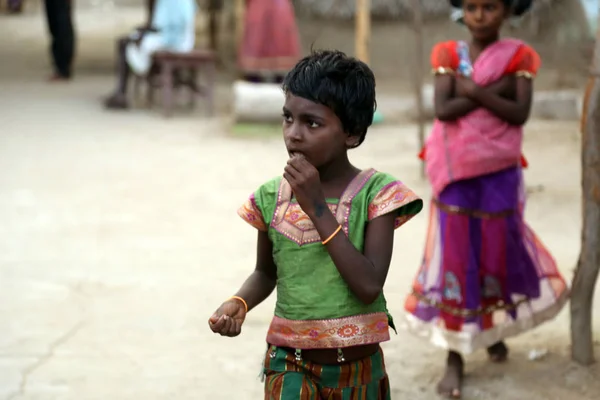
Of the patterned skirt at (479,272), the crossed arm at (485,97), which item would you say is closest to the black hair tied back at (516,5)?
the crossed arm at (485,97)

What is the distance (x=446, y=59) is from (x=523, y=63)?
27 cm

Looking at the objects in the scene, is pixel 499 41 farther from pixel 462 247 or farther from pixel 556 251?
pixel 556 251

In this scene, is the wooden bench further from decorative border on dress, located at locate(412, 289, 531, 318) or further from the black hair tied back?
decorative border on dress, located at locate(412, 289, 531, 318)

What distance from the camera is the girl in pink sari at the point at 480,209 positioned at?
347cm

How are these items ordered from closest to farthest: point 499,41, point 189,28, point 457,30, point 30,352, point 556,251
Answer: point 499,41, point 30,352, point 556,251, point 189,28, point 457,30

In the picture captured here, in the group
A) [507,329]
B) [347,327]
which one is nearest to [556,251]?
[507,329]

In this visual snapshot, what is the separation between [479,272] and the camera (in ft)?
11.8

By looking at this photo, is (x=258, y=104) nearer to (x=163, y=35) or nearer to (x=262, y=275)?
(x=163, y=35)

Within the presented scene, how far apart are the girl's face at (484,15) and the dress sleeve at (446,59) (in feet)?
0.35

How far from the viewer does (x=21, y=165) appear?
8086 mm

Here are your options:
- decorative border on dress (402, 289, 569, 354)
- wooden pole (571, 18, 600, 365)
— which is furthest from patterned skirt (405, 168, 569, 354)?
wooden pole (571, 18, 600, 365)

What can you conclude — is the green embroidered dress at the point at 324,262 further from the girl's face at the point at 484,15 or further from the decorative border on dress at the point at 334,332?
the girl's face at the point at 484,15

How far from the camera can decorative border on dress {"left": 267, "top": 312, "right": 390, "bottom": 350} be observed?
2.21m

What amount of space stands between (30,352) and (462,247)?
1839 millimetres
